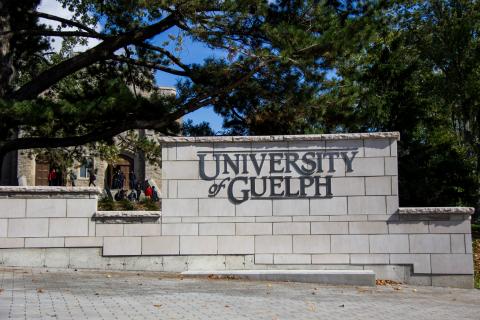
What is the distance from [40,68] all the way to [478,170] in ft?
50.1

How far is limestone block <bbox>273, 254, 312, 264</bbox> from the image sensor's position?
11008 mm

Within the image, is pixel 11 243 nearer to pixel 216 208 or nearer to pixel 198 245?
pixel 198 245

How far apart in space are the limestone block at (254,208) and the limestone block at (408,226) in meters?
2.25

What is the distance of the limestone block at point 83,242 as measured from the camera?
1093 centimetres

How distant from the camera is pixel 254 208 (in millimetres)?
11055

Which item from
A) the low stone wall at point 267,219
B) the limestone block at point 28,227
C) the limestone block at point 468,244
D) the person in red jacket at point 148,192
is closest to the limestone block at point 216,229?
the low stone wall at point 267,219

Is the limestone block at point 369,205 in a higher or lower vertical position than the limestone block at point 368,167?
lower

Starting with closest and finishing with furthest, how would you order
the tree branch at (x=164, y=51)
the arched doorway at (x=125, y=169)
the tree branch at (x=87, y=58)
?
the tree branch at (x=87, y=58) < the tree branch at (x=164, y=51) < the arched doorway at (x=125, y=169)

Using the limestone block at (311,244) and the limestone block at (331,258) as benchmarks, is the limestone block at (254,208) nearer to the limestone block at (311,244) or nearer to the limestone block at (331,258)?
the limestone block at (311,244)

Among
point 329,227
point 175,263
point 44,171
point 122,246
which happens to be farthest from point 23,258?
point 44,171

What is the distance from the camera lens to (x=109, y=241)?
11008mm

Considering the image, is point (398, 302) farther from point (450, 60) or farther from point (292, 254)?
point (450, 60)

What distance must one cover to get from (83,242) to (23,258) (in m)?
1.10

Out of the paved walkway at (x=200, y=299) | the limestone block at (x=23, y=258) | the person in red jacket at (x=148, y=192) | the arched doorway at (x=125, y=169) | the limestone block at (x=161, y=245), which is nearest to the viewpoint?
the paved walkway at (x=200, y=299)
